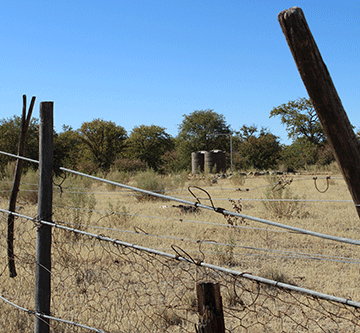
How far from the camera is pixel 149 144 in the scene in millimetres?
33406

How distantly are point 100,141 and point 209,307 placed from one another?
29.8m

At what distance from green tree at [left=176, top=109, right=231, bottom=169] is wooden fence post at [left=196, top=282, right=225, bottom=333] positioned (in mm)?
32855

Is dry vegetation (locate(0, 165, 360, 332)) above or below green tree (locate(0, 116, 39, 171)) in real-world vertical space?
below

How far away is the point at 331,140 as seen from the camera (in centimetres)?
168

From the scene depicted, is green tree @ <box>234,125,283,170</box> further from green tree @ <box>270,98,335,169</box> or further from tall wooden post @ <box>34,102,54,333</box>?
tall wooden post @ <box>34,102,54,333</box>

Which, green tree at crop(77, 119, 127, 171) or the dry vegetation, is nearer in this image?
the dry vegetation

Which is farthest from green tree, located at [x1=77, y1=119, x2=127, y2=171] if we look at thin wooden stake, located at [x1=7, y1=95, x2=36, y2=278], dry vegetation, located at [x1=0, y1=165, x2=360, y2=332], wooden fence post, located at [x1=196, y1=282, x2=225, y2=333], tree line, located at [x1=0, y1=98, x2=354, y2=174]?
wooden fence post, located at [x1=196, y1=282, x2=225, y2=333]

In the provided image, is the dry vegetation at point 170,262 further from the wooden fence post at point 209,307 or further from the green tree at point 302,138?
the green tree at point 302,138

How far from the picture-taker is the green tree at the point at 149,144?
1277 inches

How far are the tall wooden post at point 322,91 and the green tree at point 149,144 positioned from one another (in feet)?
100.0

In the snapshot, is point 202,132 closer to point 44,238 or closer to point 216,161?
point 216,161

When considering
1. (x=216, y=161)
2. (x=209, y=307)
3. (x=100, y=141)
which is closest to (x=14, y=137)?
(x=100, y=141)

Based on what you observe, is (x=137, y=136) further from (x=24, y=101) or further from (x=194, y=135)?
(x=24, y=101)

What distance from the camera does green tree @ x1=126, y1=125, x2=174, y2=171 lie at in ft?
106
